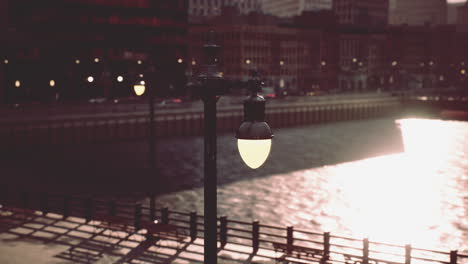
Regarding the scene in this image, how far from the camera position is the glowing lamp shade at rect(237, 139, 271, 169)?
6668mm

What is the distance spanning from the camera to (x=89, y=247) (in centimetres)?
→ 1897

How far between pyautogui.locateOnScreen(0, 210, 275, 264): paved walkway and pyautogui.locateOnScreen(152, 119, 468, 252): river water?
47.1ft

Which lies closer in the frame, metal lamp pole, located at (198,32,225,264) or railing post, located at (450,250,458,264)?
metal lamp pole, located at (198,32,225,264)

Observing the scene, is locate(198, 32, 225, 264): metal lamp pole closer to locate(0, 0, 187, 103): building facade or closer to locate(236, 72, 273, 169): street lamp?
locate(236, 72, 273, 169): street lamp

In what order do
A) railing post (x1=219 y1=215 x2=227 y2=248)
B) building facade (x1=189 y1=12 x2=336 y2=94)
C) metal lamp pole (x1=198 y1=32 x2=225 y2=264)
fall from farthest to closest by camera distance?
building facade (x1=189 y1=12 x2=336 y2=94), railing post (x1=219 y1=215 x2=227 y2=248), metal lamp pole (x1=198 y1=32 x2=225 y2=264)

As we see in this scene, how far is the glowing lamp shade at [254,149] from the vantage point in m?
6.67

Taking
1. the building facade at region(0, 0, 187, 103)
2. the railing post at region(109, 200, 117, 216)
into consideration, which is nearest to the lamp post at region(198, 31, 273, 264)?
the railing post at region(109, 200, 117, 216)

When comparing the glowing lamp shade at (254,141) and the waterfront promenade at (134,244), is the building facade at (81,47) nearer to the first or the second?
the waterfront promenade at (134,244)

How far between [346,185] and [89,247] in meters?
29.9

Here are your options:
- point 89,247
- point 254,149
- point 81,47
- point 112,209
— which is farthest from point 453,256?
point 81,47

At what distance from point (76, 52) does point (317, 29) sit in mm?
81350

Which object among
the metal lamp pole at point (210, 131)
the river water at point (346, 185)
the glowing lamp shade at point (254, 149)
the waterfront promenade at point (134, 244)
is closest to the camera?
the glowing lamp shade at point (254, 149)

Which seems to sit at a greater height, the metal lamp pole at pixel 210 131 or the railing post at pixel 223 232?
the metal lamp pole at pixel 210 131

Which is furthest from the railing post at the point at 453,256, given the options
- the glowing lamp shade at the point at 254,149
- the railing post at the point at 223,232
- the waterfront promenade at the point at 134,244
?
the glowing lamp shade at the point at 254,149
